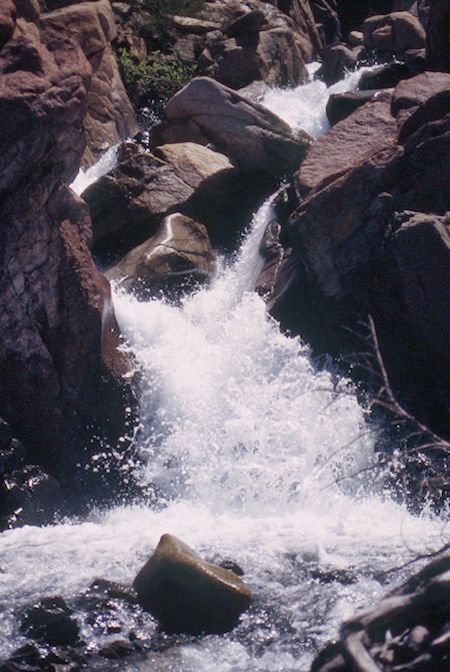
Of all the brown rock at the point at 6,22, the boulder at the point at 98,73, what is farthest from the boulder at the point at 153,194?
the brown rock at the point at 6,22

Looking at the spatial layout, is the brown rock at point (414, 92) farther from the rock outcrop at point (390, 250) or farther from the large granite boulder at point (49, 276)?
the large granite boulder at point (49, 276)

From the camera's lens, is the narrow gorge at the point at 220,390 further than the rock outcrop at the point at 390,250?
No

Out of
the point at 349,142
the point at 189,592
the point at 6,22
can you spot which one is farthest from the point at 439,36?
the point at 189,592

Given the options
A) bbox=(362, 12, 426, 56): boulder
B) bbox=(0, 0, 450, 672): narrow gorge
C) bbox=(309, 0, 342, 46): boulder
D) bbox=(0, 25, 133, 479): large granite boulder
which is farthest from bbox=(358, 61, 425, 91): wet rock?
bbox=(309, 0, 342, 46): boulder

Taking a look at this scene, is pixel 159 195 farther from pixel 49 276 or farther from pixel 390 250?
pixel 390 250

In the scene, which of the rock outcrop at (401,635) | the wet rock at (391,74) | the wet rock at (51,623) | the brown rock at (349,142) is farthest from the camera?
the wet rock at (391,74)

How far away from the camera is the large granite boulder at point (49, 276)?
229 inches

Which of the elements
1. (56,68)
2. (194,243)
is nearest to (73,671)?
(56,68)

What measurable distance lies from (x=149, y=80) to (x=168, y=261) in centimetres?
653

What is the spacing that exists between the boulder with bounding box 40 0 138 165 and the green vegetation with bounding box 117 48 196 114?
0.48 meters

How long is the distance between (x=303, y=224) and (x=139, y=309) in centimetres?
191

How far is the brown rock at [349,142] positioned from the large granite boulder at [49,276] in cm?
287

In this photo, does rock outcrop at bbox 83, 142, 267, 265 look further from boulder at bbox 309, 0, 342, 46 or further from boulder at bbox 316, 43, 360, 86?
boulder at bbox 309, 0, 342, 46

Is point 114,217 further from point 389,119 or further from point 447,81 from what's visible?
point 447,81
